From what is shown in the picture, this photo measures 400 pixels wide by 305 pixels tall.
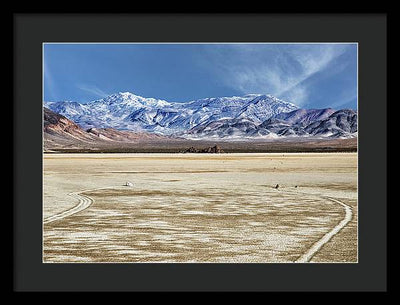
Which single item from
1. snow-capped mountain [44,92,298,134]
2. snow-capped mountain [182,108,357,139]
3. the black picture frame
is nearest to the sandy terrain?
the black picture frame

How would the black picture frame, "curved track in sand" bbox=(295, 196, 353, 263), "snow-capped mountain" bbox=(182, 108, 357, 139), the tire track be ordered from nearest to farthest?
the black picture frame → "curved track in sand" bbox=(295, 196, 353, 263) → the tire track → "snow-capped mountain" bbox=(182, 108, 357, 139)

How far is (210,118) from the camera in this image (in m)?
157

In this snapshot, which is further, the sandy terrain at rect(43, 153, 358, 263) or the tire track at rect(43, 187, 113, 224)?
the tire track at rect(43, 187, 113, 224)

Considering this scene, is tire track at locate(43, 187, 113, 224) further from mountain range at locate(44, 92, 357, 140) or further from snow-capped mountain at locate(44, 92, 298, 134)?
snow-capped mountain at locate(44, 92, 298, 134)

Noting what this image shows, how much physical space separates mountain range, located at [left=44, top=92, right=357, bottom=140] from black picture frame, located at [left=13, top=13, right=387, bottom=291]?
367 ft

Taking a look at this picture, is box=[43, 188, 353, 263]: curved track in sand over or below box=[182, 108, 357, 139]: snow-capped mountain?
below

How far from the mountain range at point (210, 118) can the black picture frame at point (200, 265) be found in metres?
112

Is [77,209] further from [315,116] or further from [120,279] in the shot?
[315,116]

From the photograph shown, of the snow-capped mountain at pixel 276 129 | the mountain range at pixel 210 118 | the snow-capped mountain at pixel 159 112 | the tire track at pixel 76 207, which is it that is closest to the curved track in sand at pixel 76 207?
the tire track at pixel 76 207

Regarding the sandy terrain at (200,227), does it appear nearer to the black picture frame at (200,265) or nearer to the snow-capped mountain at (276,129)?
the black picture frame at (200,265)

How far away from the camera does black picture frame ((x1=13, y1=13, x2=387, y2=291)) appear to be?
3830 millimetres
